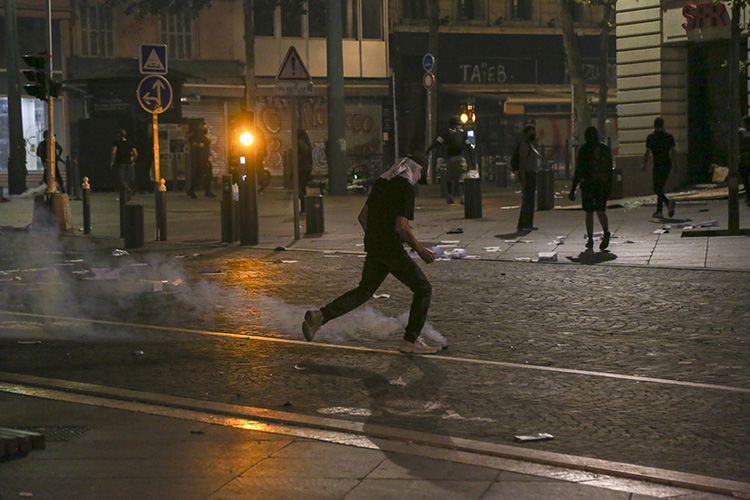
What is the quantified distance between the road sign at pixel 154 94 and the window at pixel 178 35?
76.9 ft

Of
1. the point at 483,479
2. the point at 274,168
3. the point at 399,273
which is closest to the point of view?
the point at 483,479

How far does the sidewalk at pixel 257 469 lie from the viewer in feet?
16.0

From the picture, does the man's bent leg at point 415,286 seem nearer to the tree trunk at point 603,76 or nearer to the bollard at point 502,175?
the bollard at point 502,175

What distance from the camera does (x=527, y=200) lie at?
56.2 ft

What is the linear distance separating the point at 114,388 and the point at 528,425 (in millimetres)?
2702

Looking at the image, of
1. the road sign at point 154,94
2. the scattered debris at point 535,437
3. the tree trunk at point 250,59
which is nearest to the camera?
the scattered debris at point 535,437

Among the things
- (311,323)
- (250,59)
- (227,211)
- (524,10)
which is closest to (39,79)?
(227,211)

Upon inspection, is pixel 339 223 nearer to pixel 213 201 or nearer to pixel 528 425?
pixel 213 201

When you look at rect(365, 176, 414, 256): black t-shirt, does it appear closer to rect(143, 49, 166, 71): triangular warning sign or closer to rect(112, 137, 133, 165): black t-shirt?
rect(143, 49, 166, 71): triangular warning sign

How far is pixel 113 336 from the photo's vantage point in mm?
9188

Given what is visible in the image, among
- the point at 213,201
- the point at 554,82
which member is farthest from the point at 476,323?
the point at 554,82

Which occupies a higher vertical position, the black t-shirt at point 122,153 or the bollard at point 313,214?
the black t-shirt at point 122,153

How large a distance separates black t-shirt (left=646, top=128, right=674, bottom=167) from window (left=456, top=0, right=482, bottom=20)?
2934 cm

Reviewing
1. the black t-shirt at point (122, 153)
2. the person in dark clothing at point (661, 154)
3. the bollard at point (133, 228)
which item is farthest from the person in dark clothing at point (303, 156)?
the person in dark clothing at point (661, 154)
